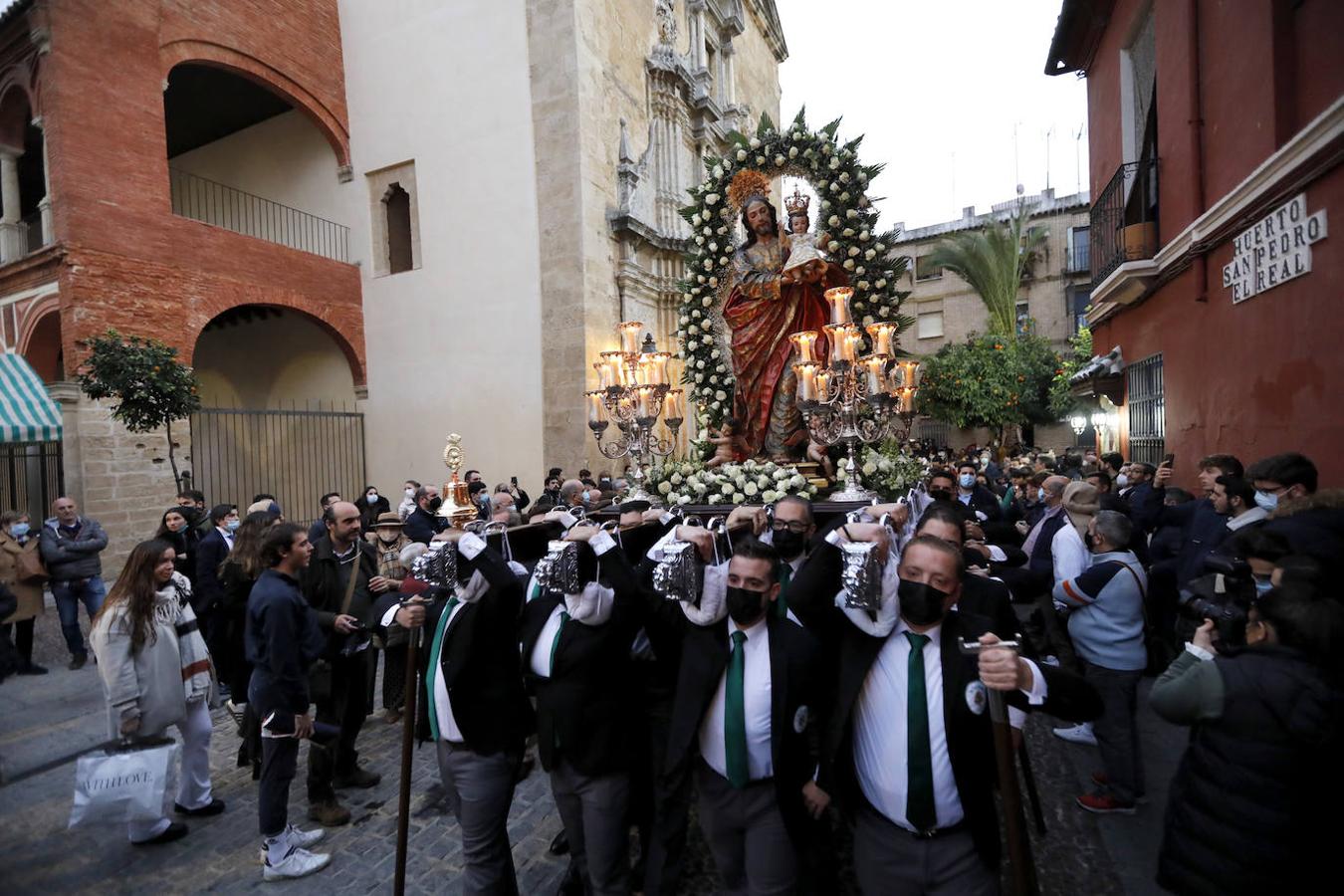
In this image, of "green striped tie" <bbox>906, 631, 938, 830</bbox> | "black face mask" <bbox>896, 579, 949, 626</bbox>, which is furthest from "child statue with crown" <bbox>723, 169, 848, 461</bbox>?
"green striped tie" <bbox>906, 631, 938, 830</bbox>

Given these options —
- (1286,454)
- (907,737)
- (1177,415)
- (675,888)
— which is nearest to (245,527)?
(675,888)

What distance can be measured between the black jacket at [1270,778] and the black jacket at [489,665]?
261cm

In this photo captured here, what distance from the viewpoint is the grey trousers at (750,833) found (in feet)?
8.41

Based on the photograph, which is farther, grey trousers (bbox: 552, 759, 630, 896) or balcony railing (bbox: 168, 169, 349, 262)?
balcony railing (bbox: 168, 169, 349, 262)

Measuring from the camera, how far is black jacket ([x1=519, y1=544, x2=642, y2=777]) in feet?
9.44

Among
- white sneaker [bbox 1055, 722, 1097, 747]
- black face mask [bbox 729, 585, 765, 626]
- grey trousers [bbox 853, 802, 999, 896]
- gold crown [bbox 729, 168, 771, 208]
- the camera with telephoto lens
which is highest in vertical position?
gold crown [bbox 729, 168, 771, 208]

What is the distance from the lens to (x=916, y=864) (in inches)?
87.4

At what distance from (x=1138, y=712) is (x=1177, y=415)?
4441mm

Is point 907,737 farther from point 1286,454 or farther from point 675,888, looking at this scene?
point 1286,454

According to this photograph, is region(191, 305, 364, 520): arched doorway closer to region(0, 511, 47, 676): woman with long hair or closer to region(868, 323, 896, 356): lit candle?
region(0, 511, 47, 676): woman with long hair

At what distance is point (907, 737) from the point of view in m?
2.21

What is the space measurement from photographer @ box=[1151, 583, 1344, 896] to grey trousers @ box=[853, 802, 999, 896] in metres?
0.68

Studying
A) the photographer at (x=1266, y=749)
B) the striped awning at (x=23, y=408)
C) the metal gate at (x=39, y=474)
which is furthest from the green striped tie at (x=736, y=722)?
the metal gate at (x=39, y=474)

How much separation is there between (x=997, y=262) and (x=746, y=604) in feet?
92.9
